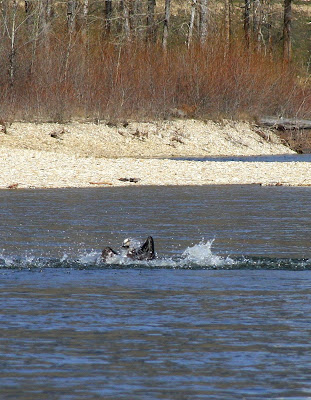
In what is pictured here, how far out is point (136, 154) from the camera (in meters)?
38.5

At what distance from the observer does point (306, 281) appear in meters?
11.9

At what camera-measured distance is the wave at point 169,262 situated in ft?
42.9

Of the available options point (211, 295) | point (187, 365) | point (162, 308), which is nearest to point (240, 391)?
point (187, 365)

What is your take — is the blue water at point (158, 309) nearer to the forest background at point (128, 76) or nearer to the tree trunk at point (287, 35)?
the forest background at point (128, 76)

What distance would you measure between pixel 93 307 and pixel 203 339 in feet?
5.93

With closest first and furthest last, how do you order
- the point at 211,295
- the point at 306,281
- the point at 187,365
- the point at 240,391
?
1. the point at 240,391
2. the point at 187,365
3. the point at 211,295
4. the point at 306,281

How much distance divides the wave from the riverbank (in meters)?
12.4

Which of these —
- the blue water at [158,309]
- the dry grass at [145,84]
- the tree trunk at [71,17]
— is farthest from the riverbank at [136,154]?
the blue water at [158,309]

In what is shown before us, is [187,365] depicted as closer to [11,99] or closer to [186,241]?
[186,241]

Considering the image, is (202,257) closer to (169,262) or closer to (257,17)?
(169,262)

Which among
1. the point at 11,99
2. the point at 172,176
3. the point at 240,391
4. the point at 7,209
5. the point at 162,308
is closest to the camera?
the point at 240,391

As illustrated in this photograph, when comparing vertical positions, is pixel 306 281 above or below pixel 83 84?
below

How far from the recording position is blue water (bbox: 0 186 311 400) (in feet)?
23.9

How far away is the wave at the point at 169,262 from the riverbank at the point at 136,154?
12429 mm
